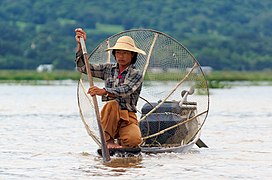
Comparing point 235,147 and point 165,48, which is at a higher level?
point 165,48

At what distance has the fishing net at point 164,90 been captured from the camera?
11.9 meters

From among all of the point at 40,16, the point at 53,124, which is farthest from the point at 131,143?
the point at 40,16

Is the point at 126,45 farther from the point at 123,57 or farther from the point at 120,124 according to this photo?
the point at 120,124

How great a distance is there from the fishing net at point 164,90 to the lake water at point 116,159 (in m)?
0.41

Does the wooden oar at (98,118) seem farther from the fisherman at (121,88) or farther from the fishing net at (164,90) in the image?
the fishing net at (164,90)

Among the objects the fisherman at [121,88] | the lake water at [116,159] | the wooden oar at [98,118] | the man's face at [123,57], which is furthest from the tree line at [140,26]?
the wooden oar at [98,118]

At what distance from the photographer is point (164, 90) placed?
41.2ft

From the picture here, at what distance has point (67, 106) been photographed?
2433 centimetres

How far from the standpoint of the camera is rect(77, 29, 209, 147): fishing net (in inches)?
469

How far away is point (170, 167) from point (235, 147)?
286 cm

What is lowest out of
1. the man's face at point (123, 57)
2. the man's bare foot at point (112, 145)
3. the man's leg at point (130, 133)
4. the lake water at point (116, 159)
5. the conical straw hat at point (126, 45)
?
the lake water at point (116, 159)

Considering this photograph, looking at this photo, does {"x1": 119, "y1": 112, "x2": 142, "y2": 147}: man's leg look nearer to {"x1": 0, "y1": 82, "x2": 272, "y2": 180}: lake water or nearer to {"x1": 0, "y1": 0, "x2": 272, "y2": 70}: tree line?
{"x1": 0, "y1": 82, "x2": 272, "y2": 180}: lake water

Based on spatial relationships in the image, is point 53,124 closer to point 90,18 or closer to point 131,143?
point 131,143

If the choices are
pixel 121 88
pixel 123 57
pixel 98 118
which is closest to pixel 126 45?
pixel 123 57
